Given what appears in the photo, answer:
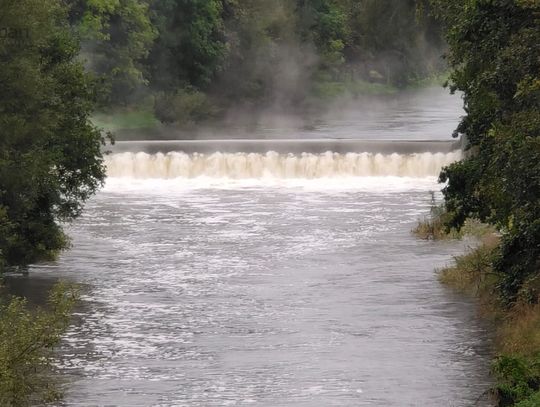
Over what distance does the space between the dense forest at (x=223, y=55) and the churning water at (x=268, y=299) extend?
20.0 metres

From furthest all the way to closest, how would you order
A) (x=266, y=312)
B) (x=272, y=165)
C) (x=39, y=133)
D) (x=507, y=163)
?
(x=272, y=165), (x=39, y=133), (x=266, y=312), (x=507, y=163)

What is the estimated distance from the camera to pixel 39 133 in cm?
2955

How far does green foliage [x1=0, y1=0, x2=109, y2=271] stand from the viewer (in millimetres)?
28781

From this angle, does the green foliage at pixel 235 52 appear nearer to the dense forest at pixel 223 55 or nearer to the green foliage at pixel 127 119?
the dense forest at pixel 223 55

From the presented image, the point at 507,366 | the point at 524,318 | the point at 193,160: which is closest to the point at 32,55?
the point at 524,318

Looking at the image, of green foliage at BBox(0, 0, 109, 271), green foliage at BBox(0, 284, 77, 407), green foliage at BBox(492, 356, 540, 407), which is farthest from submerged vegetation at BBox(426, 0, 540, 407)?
green foliage at BBox(0, 0, 109, 271)

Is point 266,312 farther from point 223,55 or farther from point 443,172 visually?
point 223,55

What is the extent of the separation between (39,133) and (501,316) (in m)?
10.7

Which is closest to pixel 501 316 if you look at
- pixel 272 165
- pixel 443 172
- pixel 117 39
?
pixel 443 172

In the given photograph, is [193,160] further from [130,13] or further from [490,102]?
[490,102]

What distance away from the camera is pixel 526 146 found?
20.1 m

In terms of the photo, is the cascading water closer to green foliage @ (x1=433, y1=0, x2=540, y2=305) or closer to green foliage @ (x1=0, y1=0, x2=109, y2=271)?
green foliage @ (x1=0, y1=0, x2=109, y2=271)

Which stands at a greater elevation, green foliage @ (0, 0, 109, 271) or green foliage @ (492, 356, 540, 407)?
green foliage @ (0, 0, 109, 271)

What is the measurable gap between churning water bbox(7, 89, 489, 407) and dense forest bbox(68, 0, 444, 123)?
65.6 feet
